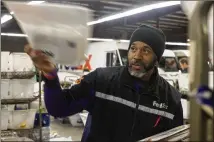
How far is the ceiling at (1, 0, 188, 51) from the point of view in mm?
6953

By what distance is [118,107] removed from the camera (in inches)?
72.6

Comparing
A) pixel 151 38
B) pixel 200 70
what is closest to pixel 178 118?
Answer: pixel 151 38

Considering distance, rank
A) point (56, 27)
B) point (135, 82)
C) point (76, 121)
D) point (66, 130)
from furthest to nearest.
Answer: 1. point (76, 121)
2. point (66, 130)
3. point (135, 82)
4. point (56, 27)

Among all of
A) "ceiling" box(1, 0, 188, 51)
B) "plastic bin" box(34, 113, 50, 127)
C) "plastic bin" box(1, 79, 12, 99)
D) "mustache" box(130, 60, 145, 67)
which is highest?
"ceiling" box(1, 0, 188, 51)

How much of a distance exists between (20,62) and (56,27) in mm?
4059

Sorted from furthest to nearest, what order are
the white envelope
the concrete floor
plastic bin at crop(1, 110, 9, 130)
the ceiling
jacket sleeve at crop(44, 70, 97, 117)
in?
the concrete floor, the ceiling, plastic bin at crop(1, 110, 9, 130), jacket sleeve at crop(44, 70, 97, 117), the white envelope

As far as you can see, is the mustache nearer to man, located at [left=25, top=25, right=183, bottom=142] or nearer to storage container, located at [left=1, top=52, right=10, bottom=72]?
man, located at [left=25, top=25, right=183, bottom=142]

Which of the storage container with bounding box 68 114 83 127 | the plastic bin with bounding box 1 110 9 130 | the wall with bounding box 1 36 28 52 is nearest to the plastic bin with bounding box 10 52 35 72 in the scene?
the plastic bin with bounding box 1 110 9 130

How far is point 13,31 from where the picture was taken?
1366 cm

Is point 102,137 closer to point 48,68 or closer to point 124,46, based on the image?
point 48,68

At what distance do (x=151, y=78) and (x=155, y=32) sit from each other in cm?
34

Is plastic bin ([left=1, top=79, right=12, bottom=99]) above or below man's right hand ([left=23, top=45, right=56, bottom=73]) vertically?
below

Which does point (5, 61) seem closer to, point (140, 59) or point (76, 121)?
point (140, 59)

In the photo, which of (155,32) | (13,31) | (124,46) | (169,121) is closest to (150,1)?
(124,46)
